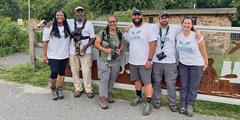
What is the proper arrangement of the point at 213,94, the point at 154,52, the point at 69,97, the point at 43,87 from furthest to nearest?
the point at 43,87 → the point at 69,97 → the point at 213,94 → the point at 154,52

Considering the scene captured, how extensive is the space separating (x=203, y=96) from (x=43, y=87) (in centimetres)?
346

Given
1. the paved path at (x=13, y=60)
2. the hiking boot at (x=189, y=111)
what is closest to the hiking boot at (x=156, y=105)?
the hiking boot at (x=189, y=111)

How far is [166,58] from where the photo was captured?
6.07 m

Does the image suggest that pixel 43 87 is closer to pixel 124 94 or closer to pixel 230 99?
pixel 124 94

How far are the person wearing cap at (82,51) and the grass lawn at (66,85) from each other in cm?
42

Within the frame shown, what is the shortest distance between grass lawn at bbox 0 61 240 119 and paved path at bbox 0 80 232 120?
271 mm

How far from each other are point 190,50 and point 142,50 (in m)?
0.82

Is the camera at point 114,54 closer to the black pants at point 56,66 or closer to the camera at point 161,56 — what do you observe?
the camera at point 161,56

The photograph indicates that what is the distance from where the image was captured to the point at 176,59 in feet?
20.1

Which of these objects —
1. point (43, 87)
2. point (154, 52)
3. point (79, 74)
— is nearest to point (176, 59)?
point (154, 52)

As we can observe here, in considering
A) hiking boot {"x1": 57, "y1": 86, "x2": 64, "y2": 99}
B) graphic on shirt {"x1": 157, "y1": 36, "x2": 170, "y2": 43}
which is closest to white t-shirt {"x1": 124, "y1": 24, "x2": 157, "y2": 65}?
graphic on shirt {"x1": 157, "y1": 36, "x2": 170, "y2": 43}

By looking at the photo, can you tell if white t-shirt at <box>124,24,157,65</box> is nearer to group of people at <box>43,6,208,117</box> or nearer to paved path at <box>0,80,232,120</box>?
group of people at <box>43,6,208,117</box>

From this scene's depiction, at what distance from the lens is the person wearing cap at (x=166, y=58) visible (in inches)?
237

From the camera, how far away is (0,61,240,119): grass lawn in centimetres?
626
